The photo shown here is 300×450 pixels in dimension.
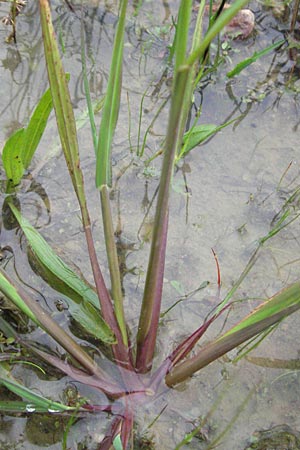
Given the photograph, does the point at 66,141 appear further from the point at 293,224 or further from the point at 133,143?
the point at 293,224

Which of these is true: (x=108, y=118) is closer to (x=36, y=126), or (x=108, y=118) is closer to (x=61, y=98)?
(x=61, y=98)

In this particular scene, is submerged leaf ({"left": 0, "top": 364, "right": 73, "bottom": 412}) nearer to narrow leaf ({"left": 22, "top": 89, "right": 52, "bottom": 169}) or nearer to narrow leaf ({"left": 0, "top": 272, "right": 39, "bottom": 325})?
narrow leaf ({"left": 0, "top": 272, "right": 39, "bottom": 325})

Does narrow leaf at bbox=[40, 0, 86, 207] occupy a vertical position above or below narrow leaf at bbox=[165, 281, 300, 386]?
above


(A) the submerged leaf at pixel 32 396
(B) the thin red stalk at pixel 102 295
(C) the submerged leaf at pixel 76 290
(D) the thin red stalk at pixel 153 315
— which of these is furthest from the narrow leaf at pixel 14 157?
(A) the submerged leaf at pixel 32 396

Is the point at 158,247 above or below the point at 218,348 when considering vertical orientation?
above

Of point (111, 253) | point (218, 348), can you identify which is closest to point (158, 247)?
point (111, 253)

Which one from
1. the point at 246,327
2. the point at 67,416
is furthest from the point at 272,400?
the point at 67,416

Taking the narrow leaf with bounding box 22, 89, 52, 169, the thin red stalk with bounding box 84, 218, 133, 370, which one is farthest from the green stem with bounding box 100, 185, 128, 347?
the narrow leaf with bounding box 22, 89, 52, 169
